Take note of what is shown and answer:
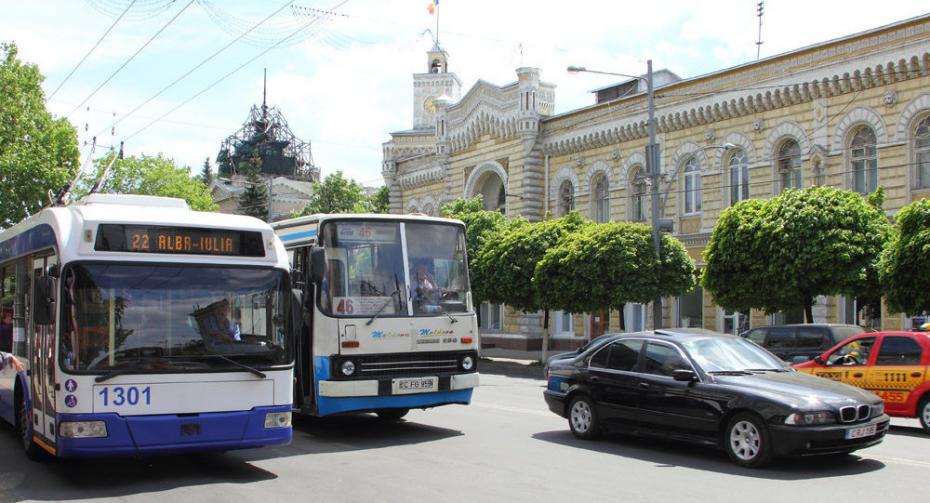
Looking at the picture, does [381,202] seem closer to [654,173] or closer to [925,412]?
[654,173]

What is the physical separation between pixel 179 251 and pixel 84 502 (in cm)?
246

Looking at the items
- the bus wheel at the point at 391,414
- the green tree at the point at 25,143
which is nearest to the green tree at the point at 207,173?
the green tree at the point at 25,143

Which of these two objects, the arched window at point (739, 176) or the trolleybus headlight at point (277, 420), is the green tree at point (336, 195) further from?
the trolleybus headlight at point (277, 420)

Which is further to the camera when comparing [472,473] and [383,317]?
[383,317]

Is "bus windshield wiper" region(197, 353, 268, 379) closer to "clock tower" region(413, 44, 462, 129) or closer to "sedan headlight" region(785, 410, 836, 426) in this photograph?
"sedan headlight" region(785, 410, 836, 426)

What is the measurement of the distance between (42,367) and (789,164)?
2602 centimetres

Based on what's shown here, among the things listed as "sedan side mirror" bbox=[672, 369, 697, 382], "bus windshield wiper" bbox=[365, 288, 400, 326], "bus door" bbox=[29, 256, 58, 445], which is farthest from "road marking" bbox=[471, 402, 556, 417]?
"bus door" bbox=[29, 256, 58, 445]

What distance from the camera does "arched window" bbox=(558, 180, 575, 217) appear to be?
40312 mm

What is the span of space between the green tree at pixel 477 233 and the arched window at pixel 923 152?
1402cm

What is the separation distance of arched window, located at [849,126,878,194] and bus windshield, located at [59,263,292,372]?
23040mm

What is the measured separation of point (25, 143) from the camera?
40.7m

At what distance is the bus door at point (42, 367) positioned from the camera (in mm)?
8812

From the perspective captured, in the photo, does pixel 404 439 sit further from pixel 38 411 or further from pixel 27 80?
pixel 27 80

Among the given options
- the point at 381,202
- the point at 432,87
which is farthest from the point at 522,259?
the point at 381,202
